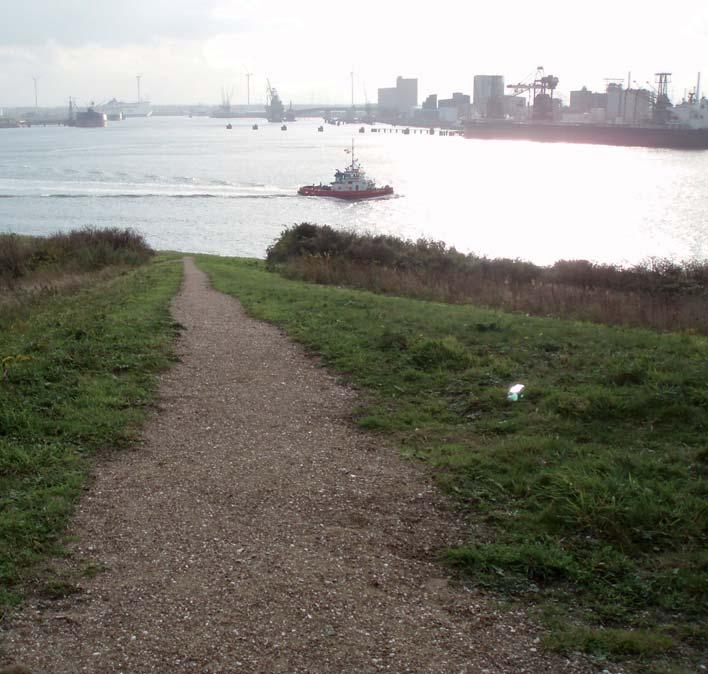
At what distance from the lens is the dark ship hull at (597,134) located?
98.7 m

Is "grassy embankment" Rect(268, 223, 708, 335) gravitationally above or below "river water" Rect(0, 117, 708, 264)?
below

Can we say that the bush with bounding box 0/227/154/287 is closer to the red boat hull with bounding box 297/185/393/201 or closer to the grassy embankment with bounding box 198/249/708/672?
the grassy embankment with bounding box 198/249/708/672

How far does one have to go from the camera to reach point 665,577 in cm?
420

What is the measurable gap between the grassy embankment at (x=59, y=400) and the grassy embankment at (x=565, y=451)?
6.58 ft

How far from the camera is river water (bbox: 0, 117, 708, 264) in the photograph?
3991 centimetres

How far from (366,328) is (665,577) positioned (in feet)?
20.0

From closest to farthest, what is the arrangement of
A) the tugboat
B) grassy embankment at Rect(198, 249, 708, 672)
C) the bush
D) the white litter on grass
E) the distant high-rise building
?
grassy embankment at Rect(198, 249, 708, 672)
the white litter on grass
the bush
the tugboat
the distant high-rise building

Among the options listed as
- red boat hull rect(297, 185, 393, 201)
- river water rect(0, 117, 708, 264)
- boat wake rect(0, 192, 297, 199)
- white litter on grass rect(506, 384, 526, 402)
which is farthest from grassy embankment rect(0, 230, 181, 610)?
boat wake rect(0, 192, 297, 199)

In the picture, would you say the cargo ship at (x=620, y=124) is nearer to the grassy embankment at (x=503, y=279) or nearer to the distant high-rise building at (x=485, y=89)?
the distant high-rise building at (x=485, y=89)

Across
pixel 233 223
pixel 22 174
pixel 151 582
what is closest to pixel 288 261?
pixel 151 582

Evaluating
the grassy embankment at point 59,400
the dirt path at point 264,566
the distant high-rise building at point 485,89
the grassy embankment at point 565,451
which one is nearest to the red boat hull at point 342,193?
the grassy embankment at point 59,400

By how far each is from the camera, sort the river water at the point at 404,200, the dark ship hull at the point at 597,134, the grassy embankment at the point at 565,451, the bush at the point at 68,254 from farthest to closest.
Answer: the dark ship hull at the point at 597,134, the river water at the point at 404,200, the bush at the point at 68,254, the grassy embankment at the point at 565,451

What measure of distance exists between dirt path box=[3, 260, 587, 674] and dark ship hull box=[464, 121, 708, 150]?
341 feet

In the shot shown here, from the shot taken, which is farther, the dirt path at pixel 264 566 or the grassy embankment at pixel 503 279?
the grassy embankment at pixel 503 279
